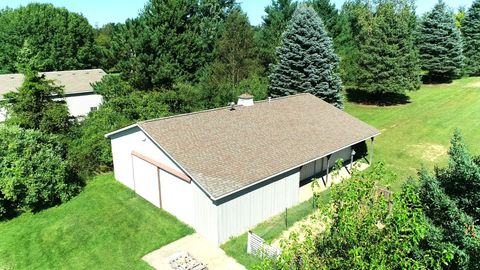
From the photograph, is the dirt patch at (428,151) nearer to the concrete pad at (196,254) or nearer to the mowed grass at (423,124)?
the mowed grass at (423,124)

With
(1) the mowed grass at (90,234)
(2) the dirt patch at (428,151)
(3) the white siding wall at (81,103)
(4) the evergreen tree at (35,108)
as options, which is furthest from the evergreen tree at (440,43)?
(4) the evergreen tree at (35,108)

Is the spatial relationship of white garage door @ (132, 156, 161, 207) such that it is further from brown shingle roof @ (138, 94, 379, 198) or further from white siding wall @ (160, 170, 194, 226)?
brown shingle roof @ (138, 94, 379, 198)

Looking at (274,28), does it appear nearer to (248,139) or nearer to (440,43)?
(440,43)

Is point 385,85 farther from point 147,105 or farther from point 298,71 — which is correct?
point 147,105

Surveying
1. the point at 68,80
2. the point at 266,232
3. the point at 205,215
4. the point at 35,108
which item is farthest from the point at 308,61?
the point at 68,80

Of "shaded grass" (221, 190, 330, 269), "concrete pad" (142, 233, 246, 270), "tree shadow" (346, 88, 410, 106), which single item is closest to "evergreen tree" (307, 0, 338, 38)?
"tree shadow" (346, 88, 410, 106)

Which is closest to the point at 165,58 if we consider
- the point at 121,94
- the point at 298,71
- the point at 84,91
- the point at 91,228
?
the point at 121,94
